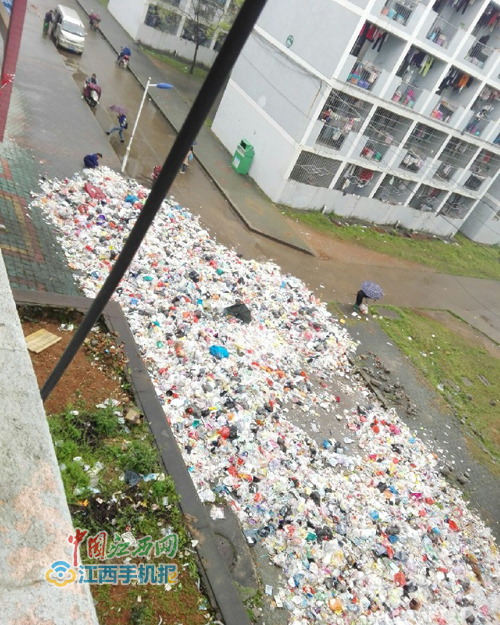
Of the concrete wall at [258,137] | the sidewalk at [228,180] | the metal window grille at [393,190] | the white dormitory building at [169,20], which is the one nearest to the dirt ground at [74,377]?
the sidewalk at [228,180]

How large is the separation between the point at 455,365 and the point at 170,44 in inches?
960

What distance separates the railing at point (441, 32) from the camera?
1506cm

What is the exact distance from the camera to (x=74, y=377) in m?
6.40

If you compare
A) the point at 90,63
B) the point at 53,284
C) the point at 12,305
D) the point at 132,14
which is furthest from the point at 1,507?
the point at 132,14

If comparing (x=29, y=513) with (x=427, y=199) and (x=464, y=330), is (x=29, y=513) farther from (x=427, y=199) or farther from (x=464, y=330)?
(x=427, y=199)

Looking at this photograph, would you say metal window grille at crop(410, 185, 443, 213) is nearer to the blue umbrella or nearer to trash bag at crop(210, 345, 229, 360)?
the blue umbrella

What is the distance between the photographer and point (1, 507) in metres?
2.14

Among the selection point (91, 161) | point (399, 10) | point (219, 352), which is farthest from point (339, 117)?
point (219, 352)

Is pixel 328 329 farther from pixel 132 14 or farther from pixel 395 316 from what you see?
pixel 132 14

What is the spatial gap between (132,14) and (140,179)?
18.0 meters

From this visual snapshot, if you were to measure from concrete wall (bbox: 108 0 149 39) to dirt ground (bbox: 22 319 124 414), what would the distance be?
78.4 ft

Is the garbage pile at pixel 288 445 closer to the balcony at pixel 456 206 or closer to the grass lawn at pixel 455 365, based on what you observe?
the grass lawn at pixel 455 365

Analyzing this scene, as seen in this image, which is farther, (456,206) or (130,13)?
(130,13)

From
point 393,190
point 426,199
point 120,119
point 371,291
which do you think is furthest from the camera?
point 426,199
